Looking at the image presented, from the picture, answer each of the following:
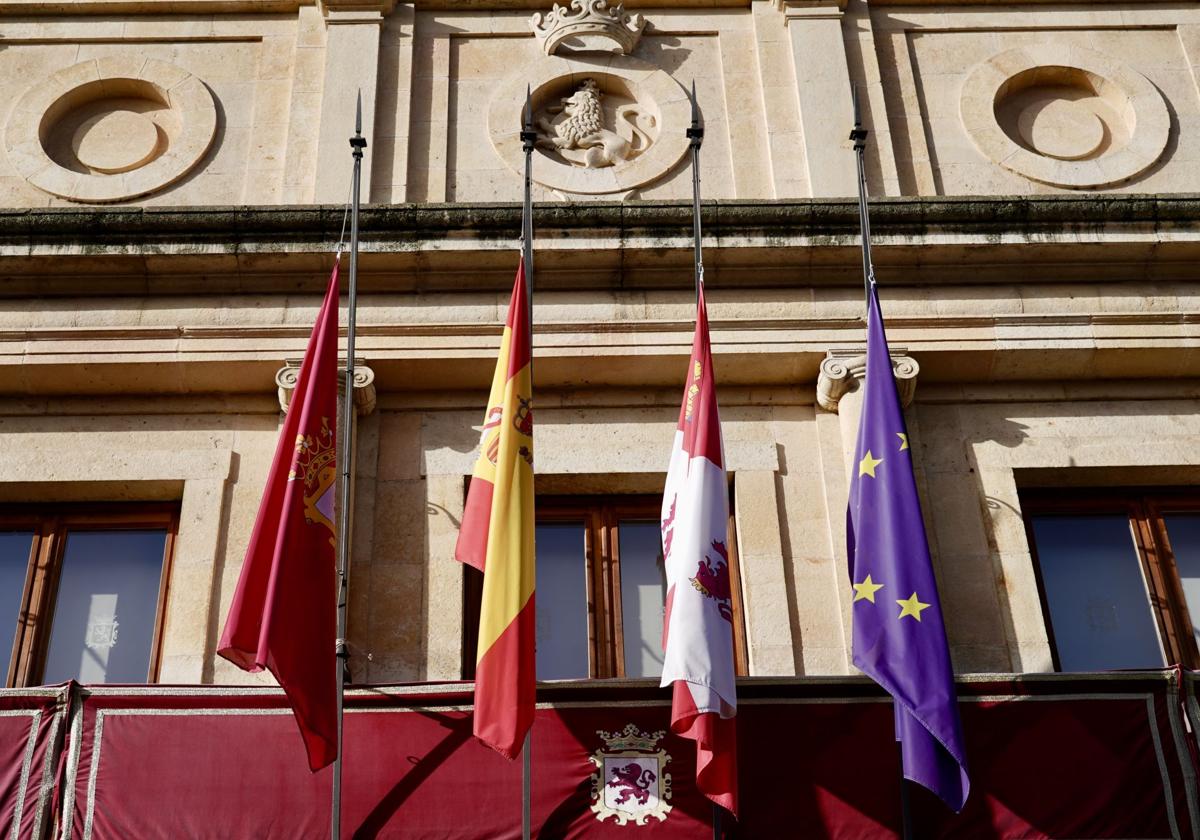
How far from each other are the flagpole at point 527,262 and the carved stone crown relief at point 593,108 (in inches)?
7.4

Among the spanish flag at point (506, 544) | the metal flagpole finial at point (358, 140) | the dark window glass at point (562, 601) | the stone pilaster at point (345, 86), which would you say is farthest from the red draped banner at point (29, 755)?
the stone pilaster at point (345, 86)

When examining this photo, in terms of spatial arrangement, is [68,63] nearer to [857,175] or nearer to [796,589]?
[857,175]

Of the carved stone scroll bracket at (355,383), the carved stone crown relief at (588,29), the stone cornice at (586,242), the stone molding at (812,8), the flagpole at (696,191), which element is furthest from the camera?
the stone molding at (812,8)

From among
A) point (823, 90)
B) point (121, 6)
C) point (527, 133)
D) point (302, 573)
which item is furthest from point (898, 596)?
point (121, 6)

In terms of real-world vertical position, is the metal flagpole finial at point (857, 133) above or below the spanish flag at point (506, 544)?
above

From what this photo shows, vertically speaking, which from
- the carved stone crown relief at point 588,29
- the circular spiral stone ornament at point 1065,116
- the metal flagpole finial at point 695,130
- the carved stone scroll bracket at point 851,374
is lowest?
the carved stone scroll bracket at point 851,374

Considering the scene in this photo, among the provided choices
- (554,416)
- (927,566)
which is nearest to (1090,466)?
(927,566)

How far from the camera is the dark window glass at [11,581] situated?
1041 cm

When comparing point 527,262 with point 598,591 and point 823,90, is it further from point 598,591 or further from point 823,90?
point 823,90

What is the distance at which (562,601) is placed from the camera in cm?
1063

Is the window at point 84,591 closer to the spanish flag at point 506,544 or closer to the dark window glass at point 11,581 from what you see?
the dark window glass at point 11,581

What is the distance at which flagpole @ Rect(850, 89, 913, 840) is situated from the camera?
29.5ft

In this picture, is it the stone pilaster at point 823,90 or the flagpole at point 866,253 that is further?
the stone pilaster at point 823,90

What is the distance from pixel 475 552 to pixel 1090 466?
13.1 ft
